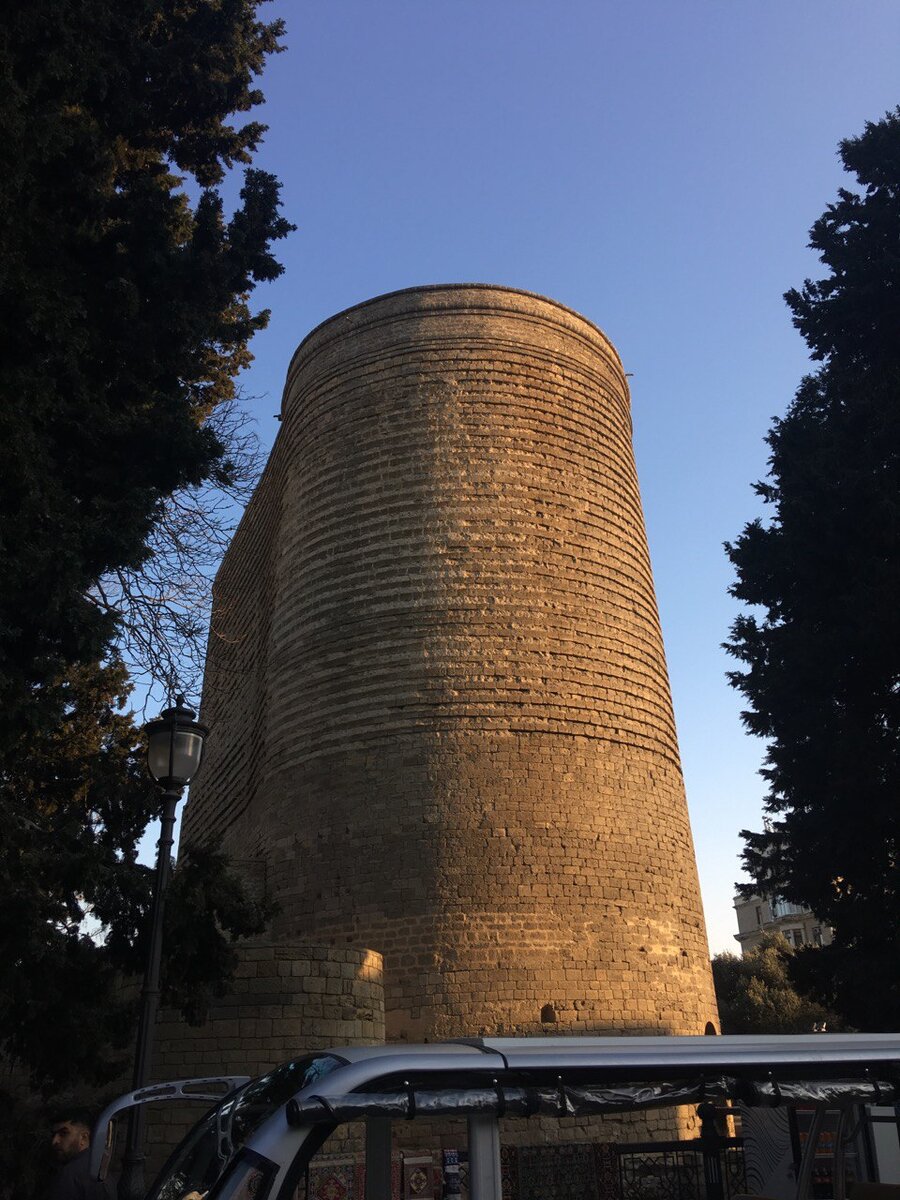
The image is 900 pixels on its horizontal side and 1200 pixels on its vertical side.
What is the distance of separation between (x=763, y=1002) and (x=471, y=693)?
18.5 meters

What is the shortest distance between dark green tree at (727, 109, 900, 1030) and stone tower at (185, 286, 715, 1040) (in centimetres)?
172

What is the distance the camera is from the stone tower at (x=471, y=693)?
1101cm

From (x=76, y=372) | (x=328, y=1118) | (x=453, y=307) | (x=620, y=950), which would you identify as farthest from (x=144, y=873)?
(x=453, y=307)

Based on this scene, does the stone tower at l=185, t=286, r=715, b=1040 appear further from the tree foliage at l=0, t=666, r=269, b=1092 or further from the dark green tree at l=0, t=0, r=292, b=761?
the dark green tree at l=0, t=0, r=292, b=761

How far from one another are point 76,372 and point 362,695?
622cm

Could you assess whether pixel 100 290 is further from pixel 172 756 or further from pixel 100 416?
pixel 172 756

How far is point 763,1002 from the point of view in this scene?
26.0 metres

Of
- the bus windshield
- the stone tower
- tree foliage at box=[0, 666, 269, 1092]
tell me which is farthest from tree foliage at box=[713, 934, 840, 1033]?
the bus windshield

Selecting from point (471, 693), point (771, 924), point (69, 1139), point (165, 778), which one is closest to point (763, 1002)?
point (771, 924)

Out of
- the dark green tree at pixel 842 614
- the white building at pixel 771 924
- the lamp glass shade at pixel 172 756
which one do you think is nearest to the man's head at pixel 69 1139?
the lamp glass shade at pixel 172 756

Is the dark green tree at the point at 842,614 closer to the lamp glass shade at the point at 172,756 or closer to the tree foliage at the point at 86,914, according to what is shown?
the tree foliage at the point at 86,914

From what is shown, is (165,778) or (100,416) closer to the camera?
(165,778)

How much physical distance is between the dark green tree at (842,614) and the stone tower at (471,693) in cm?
172

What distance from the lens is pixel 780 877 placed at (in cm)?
1159
